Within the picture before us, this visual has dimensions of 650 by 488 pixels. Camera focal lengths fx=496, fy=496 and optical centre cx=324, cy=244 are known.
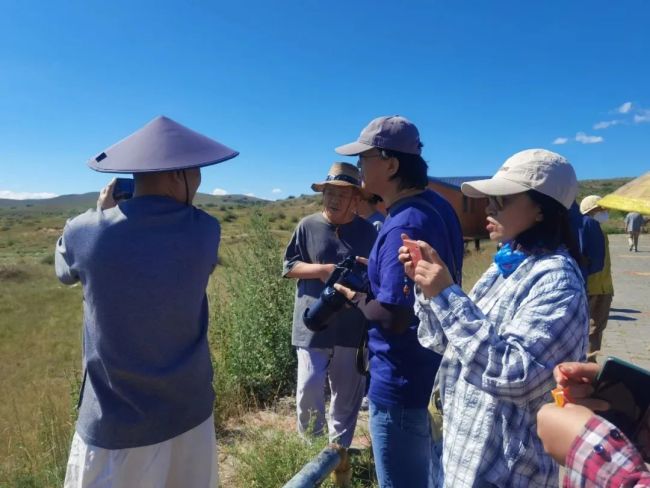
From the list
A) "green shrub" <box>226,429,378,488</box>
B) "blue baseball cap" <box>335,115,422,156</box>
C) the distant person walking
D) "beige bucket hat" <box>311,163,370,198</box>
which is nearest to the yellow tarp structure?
"blue baseball cap" <box>335,115,422,156</box>

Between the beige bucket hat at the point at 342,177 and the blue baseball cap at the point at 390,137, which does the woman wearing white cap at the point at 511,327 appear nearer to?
the blue baseball cap at the point at 390,137

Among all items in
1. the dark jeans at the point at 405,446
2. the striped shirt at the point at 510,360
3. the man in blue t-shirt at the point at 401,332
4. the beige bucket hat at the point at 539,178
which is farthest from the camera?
the dark jeans at the point at 405,446

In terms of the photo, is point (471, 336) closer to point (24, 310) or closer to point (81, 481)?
point (81, 481)

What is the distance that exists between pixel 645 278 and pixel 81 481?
50.2ft

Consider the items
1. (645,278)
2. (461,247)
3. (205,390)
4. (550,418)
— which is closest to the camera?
(550,418)

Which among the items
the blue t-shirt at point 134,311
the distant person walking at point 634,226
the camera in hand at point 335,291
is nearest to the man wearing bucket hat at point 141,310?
the blue t-shirt at point 134,311

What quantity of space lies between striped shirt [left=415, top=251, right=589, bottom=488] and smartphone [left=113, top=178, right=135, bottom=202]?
4.11 ft

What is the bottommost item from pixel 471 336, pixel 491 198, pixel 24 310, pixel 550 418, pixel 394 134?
pixel 24 310

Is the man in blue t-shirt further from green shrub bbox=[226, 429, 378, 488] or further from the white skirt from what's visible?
green shrub bbox=[226, 429, 378, 488]

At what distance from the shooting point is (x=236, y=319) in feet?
16.1

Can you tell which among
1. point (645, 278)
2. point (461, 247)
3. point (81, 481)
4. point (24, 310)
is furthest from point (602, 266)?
point (24, 310)

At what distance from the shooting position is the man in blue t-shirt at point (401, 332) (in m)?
1.99

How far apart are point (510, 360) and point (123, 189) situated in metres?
1.58

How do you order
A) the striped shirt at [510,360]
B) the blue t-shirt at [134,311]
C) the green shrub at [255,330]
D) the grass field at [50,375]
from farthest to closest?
the green shrub at [255,330]
the grass field at [50,375]
the blue t-shirt at [134,311]
the striped shirt at [510,360]
